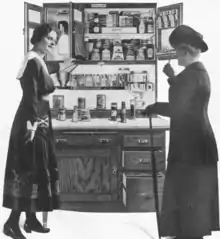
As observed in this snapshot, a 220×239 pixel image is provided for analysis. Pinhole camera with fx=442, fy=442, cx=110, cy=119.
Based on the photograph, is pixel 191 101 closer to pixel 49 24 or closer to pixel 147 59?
pixel 147 59

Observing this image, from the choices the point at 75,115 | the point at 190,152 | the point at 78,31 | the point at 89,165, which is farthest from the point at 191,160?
the point at 78,31

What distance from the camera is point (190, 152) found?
304 cm

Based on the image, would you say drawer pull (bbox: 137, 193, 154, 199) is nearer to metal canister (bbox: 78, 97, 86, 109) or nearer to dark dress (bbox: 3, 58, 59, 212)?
dark dress (bbox: 3, 58, 59, 212)

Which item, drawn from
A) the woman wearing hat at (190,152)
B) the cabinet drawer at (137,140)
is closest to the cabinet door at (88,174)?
the cabinet drawer at (137,140)

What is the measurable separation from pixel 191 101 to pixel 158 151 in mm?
493

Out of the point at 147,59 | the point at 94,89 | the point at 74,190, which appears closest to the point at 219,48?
the point at 147,59

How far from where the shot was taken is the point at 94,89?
12.2ft

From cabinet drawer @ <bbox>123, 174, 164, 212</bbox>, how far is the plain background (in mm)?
647

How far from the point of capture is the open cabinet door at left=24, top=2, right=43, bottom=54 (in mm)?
3189

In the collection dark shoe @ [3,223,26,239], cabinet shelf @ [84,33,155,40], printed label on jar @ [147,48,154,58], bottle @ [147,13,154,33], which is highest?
bottle @ [147,13,154,33]

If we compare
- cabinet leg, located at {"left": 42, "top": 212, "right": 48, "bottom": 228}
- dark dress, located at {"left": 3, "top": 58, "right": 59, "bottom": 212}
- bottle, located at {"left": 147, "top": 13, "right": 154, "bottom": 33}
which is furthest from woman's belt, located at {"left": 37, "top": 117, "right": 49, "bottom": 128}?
bottle, located at {"left": 147, "top": 13, "right": 154, "bottom": 33}

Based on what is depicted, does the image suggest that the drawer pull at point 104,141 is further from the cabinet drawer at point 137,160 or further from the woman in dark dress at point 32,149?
the woman in dark dress at point 32,149

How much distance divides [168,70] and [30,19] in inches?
42.0

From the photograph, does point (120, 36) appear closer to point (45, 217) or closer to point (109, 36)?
point (109, 36)
